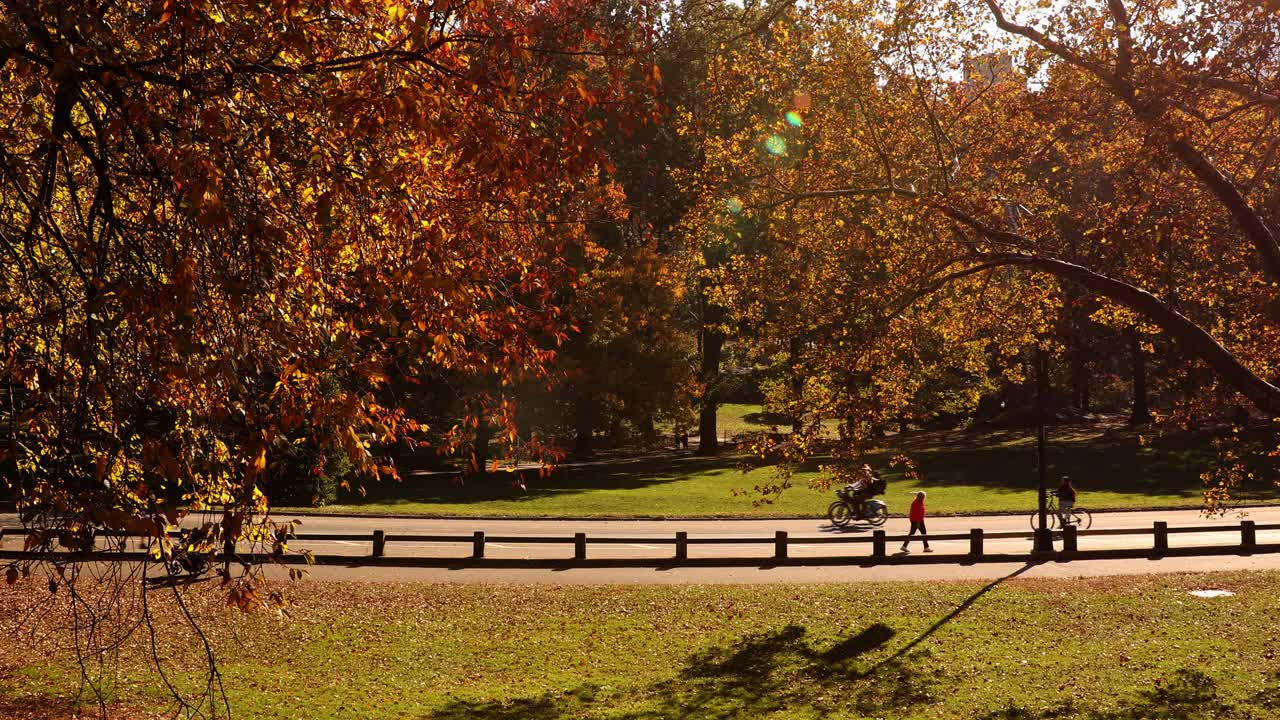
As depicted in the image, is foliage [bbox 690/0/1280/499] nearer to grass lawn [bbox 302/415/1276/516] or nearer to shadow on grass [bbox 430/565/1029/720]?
shadow on grass [bbox 430/565/1029/720]

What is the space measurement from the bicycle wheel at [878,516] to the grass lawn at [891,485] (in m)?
1.96

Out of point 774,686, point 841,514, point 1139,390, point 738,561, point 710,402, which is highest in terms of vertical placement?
point 1139,390

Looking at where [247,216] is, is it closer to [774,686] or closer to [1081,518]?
[774,686]

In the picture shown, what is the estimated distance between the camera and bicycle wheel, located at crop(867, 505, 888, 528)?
2959 cm

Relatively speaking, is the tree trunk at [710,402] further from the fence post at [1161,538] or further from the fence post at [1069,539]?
the fence post at [1161,538]

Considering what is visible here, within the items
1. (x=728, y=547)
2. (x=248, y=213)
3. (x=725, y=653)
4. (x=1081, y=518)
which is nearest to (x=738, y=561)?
(x=728, y=547)

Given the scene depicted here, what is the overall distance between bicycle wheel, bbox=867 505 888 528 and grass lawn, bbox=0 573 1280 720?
9295mm

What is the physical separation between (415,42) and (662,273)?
11.1 metres

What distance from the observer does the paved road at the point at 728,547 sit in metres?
21.4

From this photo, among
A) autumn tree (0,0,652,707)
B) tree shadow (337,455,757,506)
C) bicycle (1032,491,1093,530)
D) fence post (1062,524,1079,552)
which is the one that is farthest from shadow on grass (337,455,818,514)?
autumn tree (0,0,652,707)

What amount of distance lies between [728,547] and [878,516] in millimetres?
6758

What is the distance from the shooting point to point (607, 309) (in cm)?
3931

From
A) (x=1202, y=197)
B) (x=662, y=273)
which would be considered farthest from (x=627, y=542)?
(x=1202, y=197)

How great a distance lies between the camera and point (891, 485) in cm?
4269
